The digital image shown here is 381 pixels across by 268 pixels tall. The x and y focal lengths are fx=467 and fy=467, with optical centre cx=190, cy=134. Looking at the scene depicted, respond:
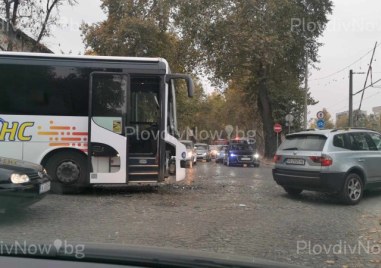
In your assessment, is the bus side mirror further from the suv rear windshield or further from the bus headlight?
the bus headlight

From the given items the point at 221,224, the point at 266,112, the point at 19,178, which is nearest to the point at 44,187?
the point at 19,178

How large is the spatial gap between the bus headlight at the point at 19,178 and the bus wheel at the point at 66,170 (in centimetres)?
339

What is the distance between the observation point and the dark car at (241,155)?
31109 mm

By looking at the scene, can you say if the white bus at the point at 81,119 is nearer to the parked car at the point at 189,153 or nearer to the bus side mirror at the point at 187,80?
the bus side mirror at the point at 187,80

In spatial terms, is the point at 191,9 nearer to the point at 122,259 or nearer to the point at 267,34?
the point at 267,34

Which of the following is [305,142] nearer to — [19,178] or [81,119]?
[81,119]

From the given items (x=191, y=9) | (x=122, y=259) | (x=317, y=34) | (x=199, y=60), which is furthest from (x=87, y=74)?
(x=317, y=34)

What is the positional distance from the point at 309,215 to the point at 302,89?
30.7 metres

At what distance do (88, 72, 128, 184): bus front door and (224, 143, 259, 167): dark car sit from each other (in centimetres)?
2049

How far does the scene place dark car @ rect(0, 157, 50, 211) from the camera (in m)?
7.53

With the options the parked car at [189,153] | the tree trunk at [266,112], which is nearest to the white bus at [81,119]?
the parked car at [189,153]

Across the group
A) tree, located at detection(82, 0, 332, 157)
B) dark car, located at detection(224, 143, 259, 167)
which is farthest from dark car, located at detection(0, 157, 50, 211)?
dark car, located at detection(224, 143, 259, 167)

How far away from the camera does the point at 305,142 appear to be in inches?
442

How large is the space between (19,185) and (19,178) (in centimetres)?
13
